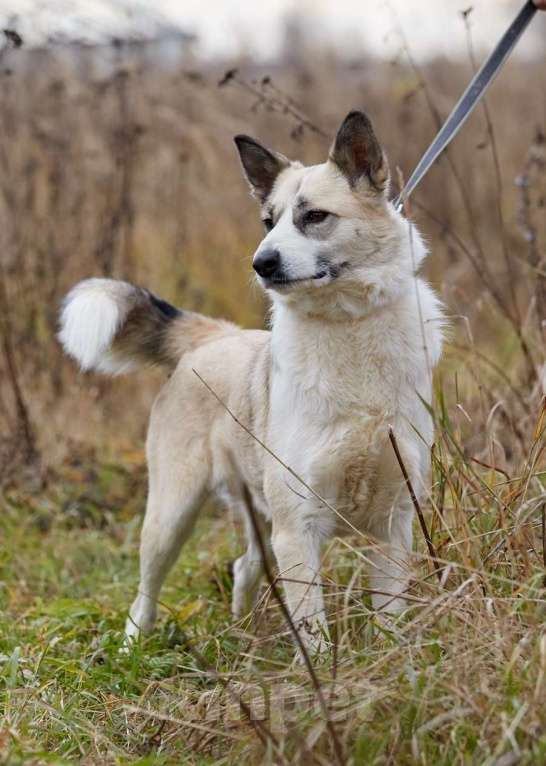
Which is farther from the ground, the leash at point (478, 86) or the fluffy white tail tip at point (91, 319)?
the leash at point (478, 86)

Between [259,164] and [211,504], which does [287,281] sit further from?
[211,504]

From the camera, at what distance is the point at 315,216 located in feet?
12.0

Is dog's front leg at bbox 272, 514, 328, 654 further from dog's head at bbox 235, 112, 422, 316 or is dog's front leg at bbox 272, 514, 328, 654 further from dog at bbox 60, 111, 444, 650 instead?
dog's head at bbox 235, 112, 422, 316

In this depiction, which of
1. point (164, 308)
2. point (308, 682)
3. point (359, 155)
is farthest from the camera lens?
point (164, 308)

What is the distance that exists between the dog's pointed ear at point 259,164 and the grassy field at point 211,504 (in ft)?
1.09

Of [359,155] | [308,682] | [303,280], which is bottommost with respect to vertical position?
[308,682]

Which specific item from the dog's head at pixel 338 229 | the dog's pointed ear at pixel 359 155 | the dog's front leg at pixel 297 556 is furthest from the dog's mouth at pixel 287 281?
the dog's front leg at pixel 297 556

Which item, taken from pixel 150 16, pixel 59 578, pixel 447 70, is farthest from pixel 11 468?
pixel 447 70

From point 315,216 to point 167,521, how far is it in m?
1.47

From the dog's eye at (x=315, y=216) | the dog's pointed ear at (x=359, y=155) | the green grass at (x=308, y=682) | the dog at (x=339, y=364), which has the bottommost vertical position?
the green grass at (x=308, y=682)

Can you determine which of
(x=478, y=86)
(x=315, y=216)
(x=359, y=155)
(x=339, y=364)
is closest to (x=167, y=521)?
(x=339, y=364)

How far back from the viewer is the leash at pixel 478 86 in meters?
3.91

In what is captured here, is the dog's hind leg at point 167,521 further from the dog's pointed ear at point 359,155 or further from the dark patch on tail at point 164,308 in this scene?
the dog's pointed ear at point 359,155

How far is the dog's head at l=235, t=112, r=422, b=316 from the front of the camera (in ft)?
11.5
